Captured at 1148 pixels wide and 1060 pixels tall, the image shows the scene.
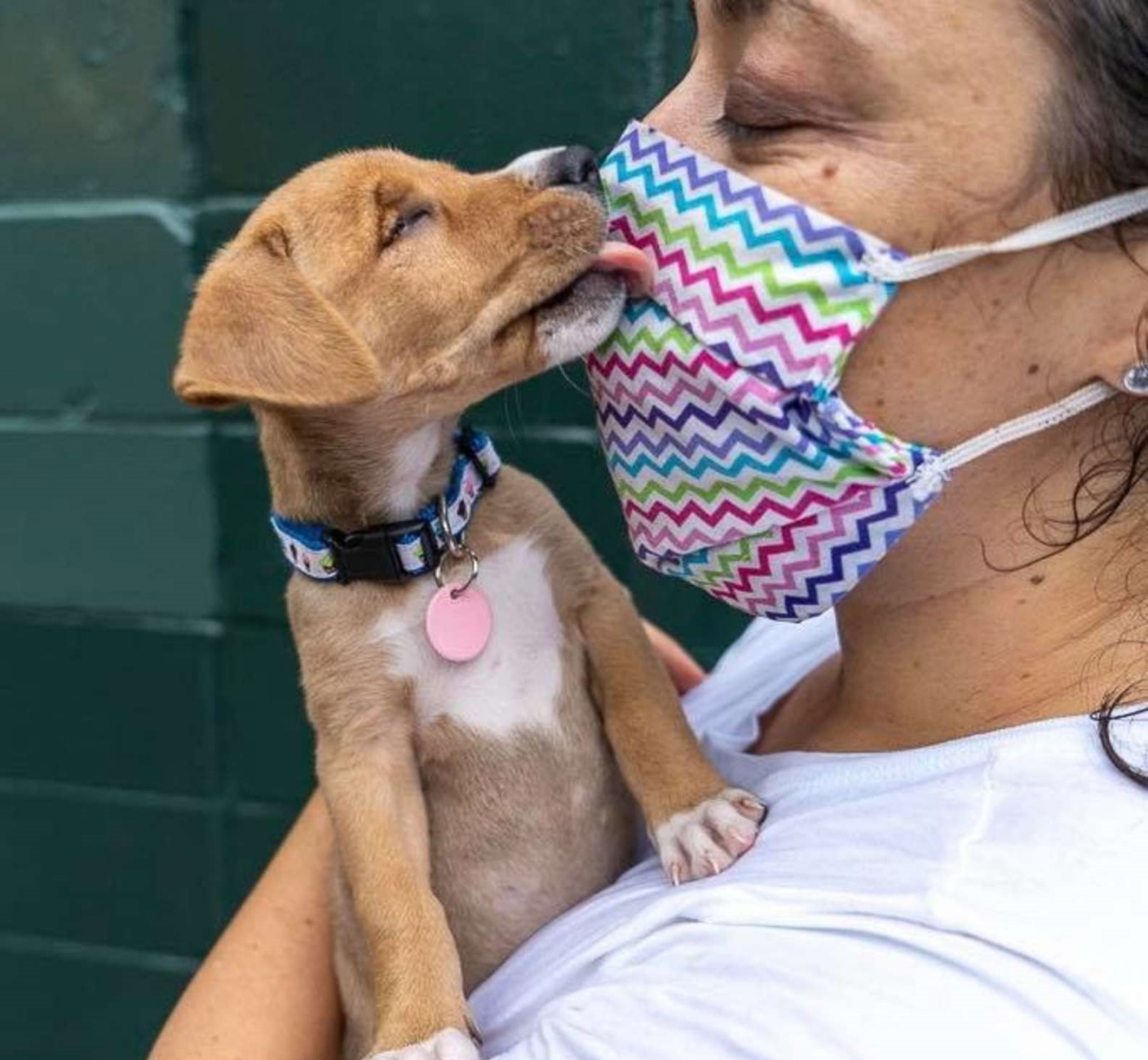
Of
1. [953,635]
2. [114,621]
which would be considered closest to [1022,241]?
[953,635]

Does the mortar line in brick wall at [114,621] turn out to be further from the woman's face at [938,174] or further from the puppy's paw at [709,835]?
the woman's face at [938,174]

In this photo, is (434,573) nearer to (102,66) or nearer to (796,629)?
(796,629)

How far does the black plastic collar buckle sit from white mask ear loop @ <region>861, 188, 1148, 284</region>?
72cm

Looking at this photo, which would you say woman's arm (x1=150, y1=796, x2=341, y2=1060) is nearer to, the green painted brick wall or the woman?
the woman

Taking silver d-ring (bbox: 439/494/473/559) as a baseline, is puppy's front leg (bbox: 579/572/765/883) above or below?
below

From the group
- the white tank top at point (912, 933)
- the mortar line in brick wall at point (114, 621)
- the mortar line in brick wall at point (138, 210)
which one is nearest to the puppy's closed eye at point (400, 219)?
the white tank top at point (912, 933)

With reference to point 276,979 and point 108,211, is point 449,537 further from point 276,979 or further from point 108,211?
point 108,211

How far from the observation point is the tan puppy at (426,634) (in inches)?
69.9

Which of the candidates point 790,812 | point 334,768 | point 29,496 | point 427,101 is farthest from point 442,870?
point 29,496

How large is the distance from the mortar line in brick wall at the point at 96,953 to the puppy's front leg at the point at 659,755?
220 centimetres

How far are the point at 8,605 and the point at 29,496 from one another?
304 mm

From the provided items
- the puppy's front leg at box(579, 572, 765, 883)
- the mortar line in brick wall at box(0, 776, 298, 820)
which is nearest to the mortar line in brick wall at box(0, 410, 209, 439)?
the mortar line in brick wall at box(0, 776, 298, 820)

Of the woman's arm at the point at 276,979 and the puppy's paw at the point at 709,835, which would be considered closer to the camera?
the puppy's paw at the point at 709,835

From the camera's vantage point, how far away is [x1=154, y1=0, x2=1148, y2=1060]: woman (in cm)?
115
